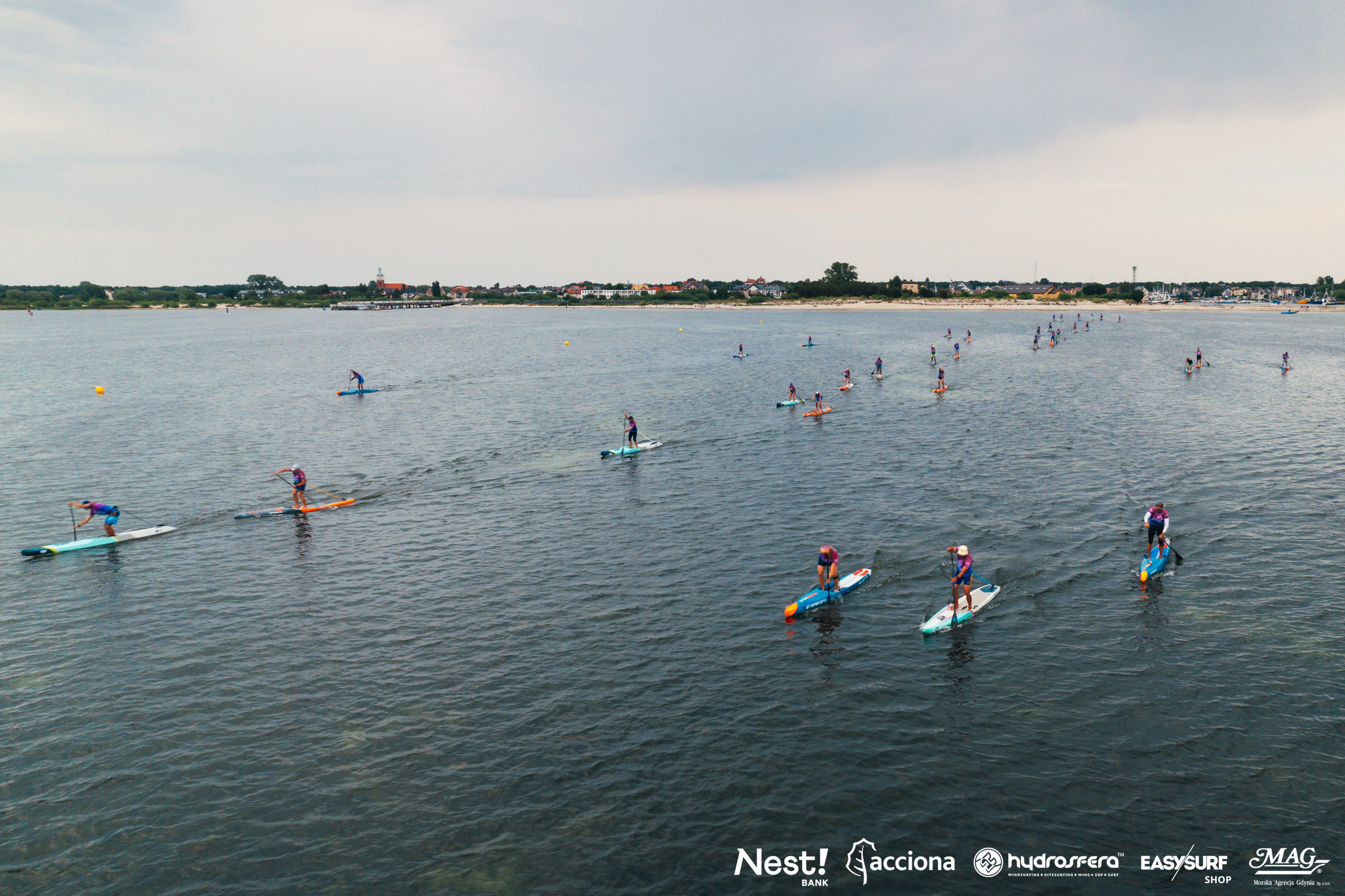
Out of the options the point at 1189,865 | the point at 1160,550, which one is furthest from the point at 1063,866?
the point at 1160,550

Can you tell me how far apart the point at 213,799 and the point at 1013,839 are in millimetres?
20611

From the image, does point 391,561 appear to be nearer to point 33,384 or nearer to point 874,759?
point 874,759

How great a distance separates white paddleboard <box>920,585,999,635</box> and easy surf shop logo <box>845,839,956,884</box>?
11002mm

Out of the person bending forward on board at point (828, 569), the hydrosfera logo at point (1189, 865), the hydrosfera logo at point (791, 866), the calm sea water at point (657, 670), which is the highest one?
the person bending forward on board at point (828, 569)

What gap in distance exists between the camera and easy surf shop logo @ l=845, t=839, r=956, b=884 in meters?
17.0

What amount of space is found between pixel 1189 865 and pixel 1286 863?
2.20m

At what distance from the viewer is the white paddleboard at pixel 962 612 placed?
27469 mm

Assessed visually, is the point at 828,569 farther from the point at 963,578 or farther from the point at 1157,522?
the point at 1157,522

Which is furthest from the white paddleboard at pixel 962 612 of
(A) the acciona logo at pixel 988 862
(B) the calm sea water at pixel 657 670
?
(A) the acciona logo at pixel 988 862

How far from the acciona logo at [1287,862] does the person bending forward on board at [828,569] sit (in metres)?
15.0

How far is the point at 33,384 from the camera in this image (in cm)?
10162

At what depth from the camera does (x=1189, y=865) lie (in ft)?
55.4

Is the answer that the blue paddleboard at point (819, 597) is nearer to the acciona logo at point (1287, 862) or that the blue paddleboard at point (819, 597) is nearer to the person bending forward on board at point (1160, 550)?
the person bending forward on board at point (1160, 550)

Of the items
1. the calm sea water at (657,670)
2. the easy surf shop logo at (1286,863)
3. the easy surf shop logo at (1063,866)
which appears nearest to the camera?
the easy surf shop logo at (1286,863)
